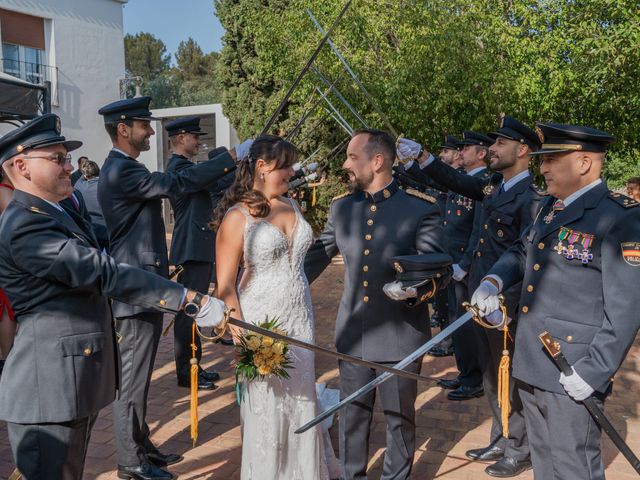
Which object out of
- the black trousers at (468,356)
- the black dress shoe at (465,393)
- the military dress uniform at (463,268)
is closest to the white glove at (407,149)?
the military dress uniform at (463,268)

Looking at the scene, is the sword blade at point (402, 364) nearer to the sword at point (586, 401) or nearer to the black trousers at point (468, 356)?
the sword at point (586, 401)

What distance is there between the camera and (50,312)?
2574 millimetres

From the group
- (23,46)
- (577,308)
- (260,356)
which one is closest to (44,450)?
(260,356)

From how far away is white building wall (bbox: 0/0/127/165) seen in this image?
1906 centimetres

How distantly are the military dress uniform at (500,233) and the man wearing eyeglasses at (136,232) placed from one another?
79.3 inches

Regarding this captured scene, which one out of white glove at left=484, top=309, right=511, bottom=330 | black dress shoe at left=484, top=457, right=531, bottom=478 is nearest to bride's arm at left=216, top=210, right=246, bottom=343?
white glove at left=484, top=309, right=511, bottom=330

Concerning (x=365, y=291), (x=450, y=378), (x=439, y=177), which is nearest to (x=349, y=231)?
(x=365, y=291)

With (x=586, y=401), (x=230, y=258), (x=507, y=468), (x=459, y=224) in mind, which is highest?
(x=459, y=224)

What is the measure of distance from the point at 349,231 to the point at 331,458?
1.50 metres

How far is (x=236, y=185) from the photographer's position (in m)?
3.38

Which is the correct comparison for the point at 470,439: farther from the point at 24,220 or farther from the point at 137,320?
the point at 24,220

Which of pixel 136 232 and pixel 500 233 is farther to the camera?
pixel 500 233

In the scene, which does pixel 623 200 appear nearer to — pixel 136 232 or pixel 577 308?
pixel 577 308

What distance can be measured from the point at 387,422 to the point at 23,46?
63.0 feet
